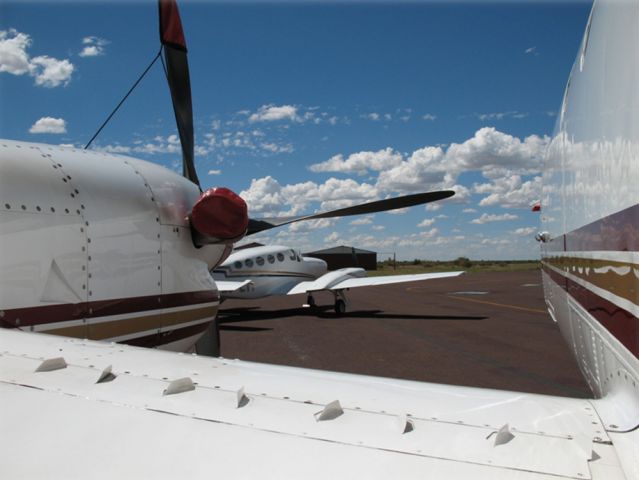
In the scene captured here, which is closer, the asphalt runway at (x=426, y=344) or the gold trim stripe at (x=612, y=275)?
the gold trim stripe at (x=612, y=275)

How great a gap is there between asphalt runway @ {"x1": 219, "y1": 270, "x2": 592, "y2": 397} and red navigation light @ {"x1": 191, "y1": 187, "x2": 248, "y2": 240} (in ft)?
15.6

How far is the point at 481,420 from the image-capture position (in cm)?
152

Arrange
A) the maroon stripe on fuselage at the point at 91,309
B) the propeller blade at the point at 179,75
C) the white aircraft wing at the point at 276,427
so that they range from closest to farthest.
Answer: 1. the white aircraft wing at the point at 276,427
2. the maroon stripe on fuselage at the point at 91,309
3. the propeller blade at the point at 179,75

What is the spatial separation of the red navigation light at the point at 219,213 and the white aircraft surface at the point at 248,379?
0.30 metres

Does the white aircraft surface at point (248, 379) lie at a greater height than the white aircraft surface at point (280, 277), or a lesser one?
greater

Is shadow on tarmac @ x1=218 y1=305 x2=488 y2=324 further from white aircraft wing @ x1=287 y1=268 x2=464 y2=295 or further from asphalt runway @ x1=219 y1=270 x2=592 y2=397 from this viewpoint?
white aircraft wing @ x1=287 y1=268 x2=464 y2=295

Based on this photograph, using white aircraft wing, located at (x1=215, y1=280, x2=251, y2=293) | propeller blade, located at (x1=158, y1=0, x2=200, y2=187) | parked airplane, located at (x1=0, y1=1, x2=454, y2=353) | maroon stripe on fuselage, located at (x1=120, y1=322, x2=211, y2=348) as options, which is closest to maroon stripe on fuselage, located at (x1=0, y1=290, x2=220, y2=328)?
parked airplane, located at (x1=0, y1=1, x2=454, y2=353)

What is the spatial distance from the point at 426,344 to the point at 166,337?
318 inches

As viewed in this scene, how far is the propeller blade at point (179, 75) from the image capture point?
523 cm

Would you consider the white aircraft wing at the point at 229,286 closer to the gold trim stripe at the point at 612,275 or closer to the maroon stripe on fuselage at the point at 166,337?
the maroon stripe on fuselage at the point at 166,337

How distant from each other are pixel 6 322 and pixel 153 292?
1.32m

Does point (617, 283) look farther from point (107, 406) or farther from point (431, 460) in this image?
point (107, 406)

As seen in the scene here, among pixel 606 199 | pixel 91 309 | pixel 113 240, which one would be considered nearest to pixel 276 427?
pixel 606 199

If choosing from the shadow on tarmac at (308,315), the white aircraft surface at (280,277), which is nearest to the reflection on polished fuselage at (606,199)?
the shadow on tarmac at (308,315)
